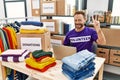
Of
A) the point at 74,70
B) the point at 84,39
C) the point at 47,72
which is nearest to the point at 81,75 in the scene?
the point at 74,70

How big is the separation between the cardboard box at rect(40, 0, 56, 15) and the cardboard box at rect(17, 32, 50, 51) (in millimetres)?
1068

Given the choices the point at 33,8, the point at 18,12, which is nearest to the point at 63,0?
the point at 33,8

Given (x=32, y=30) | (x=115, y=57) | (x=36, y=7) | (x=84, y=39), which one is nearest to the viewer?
(x=32, y=30)

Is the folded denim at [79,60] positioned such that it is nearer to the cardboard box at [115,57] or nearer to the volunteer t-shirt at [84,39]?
the volunteer t-shirt at [84,39]

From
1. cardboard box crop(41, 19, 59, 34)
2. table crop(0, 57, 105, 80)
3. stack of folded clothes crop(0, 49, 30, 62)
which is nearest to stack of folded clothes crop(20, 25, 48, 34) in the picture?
stack of folded clothes crop(0, 49, 30, 62)

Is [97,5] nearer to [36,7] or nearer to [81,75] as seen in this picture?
[36,7]

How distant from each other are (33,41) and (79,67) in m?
0.82

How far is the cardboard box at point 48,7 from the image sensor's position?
2742mm

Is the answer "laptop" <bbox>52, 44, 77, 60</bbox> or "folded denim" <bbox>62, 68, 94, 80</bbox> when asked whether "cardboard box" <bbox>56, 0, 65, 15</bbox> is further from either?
"folded denim" <bbox>62, 68, 94, 80</bbox>

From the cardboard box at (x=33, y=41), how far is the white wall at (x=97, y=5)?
6.20ft

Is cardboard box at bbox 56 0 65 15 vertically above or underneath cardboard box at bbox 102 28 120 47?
above

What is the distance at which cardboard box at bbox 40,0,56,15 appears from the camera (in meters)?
2.74

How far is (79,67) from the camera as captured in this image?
1157 mm

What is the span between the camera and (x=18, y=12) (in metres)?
5.26
